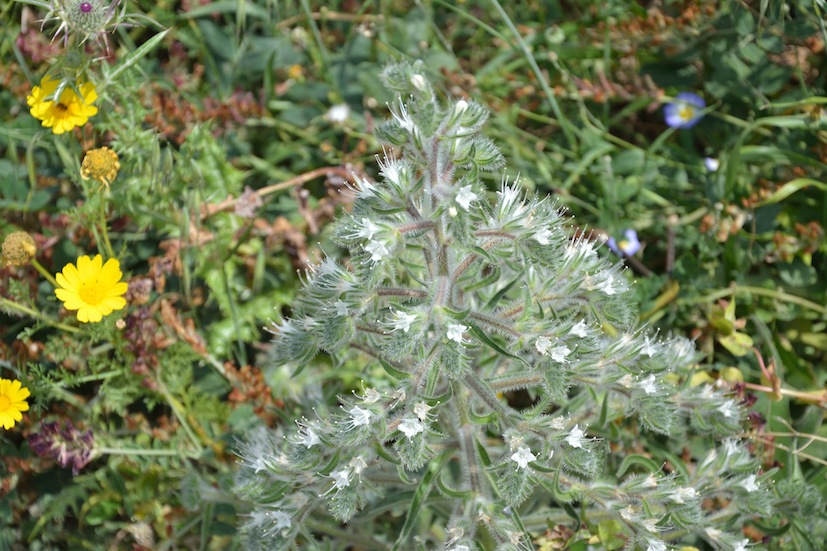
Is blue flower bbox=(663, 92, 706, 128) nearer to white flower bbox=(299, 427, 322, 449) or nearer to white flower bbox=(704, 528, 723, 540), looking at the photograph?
white flower bbox=(704, 528, 723, 540)

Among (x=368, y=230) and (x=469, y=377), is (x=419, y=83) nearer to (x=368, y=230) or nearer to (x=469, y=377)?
(x=368, y=230)

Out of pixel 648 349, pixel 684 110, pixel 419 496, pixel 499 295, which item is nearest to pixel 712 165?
pixel 684 110

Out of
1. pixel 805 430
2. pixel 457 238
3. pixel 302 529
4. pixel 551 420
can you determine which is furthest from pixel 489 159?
pixel 805 430

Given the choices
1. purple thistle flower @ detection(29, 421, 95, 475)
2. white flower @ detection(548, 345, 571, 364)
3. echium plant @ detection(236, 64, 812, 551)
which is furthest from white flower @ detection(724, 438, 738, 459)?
purple thistle flower @ detection(29, 421, 95, 475)

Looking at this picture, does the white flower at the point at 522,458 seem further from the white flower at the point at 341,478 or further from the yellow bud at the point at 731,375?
the yellow bud at the point at 731,375

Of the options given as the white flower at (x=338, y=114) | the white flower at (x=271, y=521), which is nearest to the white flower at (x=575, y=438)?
the white flower at (x=271, y=521)
